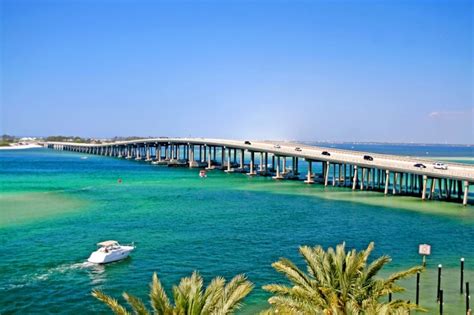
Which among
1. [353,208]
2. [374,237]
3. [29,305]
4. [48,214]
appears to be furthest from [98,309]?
[353,208]

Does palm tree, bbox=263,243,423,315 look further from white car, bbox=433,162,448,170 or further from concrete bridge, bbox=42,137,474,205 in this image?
white car, bbox=433,162,448,170

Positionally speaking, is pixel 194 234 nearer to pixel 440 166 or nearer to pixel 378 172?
pixel 440 166

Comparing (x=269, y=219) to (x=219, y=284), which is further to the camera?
(x=269, y=219)

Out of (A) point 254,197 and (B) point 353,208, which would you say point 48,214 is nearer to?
(A) point 254,197

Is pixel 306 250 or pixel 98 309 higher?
pixel 306 250

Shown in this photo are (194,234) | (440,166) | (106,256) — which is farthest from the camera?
(440,166)

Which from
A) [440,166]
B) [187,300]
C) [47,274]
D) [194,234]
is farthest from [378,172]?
[187,300]
